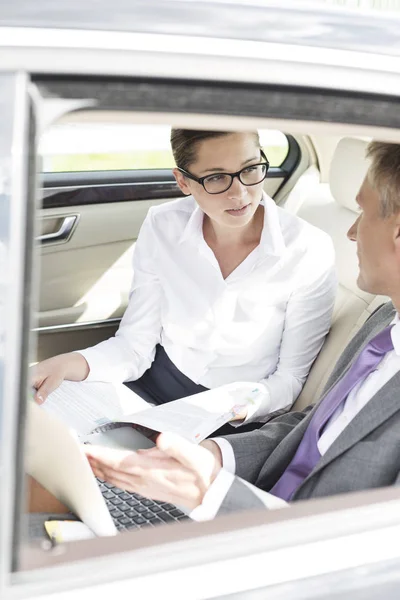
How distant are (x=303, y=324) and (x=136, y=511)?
0.86 metres

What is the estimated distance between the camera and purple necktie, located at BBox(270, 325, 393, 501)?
1.60 m

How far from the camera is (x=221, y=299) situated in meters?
2.32

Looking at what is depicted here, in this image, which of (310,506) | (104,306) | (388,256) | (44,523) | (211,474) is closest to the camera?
(310,506)

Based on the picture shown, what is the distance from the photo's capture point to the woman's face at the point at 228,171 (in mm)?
2049

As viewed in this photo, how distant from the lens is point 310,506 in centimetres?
103

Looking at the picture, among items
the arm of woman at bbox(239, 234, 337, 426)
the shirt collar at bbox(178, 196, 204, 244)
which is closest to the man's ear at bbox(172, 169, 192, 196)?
the shirt collar at bbox(178, 196, 204, 244)

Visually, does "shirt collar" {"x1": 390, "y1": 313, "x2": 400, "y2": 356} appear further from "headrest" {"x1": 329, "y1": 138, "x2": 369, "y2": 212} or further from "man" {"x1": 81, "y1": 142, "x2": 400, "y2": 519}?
"headrest" {"x1": 329, "y1": 138, "x2": 369, "y2": 212}

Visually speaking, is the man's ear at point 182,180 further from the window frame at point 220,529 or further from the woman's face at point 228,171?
the window frame at point 220,529

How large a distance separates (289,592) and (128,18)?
0.72 meters

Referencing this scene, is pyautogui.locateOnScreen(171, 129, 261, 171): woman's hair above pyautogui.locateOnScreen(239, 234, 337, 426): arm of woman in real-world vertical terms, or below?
above

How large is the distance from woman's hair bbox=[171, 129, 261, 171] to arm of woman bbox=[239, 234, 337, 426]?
1.35 ft

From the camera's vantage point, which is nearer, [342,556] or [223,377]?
[342,556]

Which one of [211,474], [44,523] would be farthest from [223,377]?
[44,523]

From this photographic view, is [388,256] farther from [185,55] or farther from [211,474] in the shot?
[185,55]
